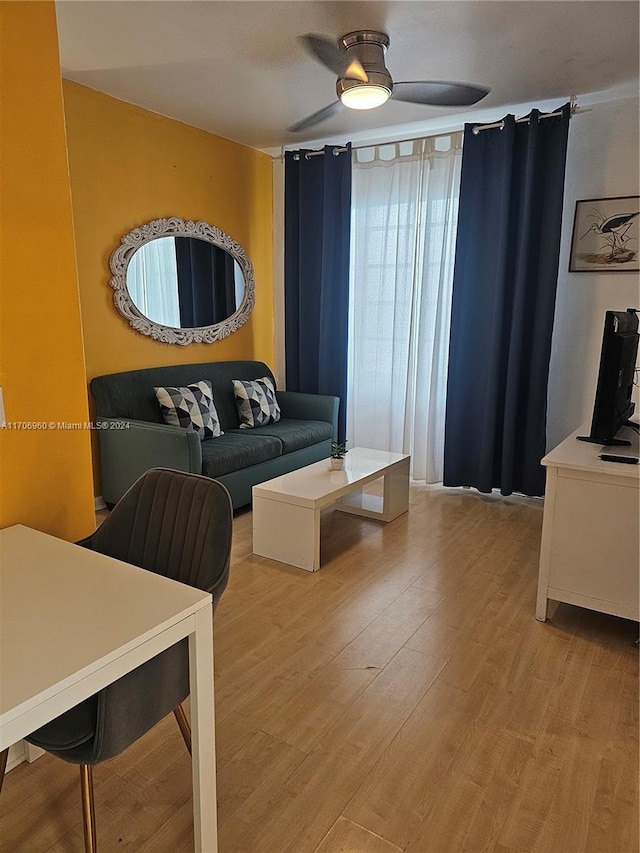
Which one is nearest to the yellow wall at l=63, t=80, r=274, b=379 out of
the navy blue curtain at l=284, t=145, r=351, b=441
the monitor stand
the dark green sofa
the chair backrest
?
the dark green sofa

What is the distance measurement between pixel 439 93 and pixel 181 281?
2.10 m

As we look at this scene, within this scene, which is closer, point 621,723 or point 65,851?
point 65,851

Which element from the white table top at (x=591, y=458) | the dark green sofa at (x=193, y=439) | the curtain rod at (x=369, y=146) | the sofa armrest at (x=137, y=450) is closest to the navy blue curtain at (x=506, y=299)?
the curtain rod at (x=369, y=146)

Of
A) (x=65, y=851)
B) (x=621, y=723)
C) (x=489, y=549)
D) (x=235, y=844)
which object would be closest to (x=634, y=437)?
(x=489, y=549)

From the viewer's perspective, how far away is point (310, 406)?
457 centimetres

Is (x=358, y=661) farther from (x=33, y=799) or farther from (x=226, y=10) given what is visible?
(x=226, y=10)

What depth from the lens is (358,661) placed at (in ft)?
7.29

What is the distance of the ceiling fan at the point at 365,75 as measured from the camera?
262 cm

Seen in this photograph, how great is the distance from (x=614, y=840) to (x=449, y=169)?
3.88m

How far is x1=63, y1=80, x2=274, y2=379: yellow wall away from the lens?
3510 millimetres

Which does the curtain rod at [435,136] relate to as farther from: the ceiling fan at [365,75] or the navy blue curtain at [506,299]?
the ceiling fan at [365,75]

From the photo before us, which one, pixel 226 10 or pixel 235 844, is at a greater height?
pixel 226 10

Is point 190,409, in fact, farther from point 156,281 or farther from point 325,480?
point 325,480

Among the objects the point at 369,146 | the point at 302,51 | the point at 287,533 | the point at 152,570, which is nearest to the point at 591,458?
the point at 287,533
